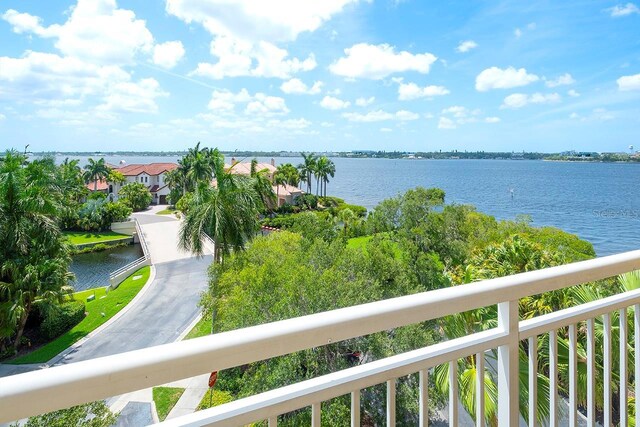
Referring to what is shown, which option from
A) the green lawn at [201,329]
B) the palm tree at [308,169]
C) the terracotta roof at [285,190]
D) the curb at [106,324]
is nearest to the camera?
the curb at [106,324]

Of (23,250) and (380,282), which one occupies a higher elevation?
(23,250)

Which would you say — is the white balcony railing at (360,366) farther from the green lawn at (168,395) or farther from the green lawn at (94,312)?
the green lawn at (94,312)

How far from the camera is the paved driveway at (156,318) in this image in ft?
50.6

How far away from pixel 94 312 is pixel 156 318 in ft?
13.6

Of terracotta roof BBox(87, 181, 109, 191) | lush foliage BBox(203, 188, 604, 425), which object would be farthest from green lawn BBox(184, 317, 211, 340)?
terracotta roof BBox(87, 181, 109, 191)

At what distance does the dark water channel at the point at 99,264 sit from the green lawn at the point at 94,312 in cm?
299

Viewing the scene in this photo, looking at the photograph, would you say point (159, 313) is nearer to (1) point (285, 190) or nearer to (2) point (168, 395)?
(2) point (168, 395)

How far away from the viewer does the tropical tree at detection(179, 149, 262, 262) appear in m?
16.4

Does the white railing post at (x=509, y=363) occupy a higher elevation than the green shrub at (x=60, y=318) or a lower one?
higher

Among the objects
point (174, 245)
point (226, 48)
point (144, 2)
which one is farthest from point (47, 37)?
point (174, 245)

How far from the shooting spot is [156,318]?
17.8m

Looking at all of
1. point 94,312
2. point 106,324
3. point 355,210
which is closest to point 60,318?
point 94,312

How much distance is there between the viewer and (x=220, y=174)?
55.0ft

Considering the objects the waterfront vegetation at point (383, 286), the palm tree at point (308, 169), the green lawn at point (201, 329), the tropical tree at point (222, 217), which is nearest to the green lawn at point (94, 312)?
the green lawn at point (201, 329)
